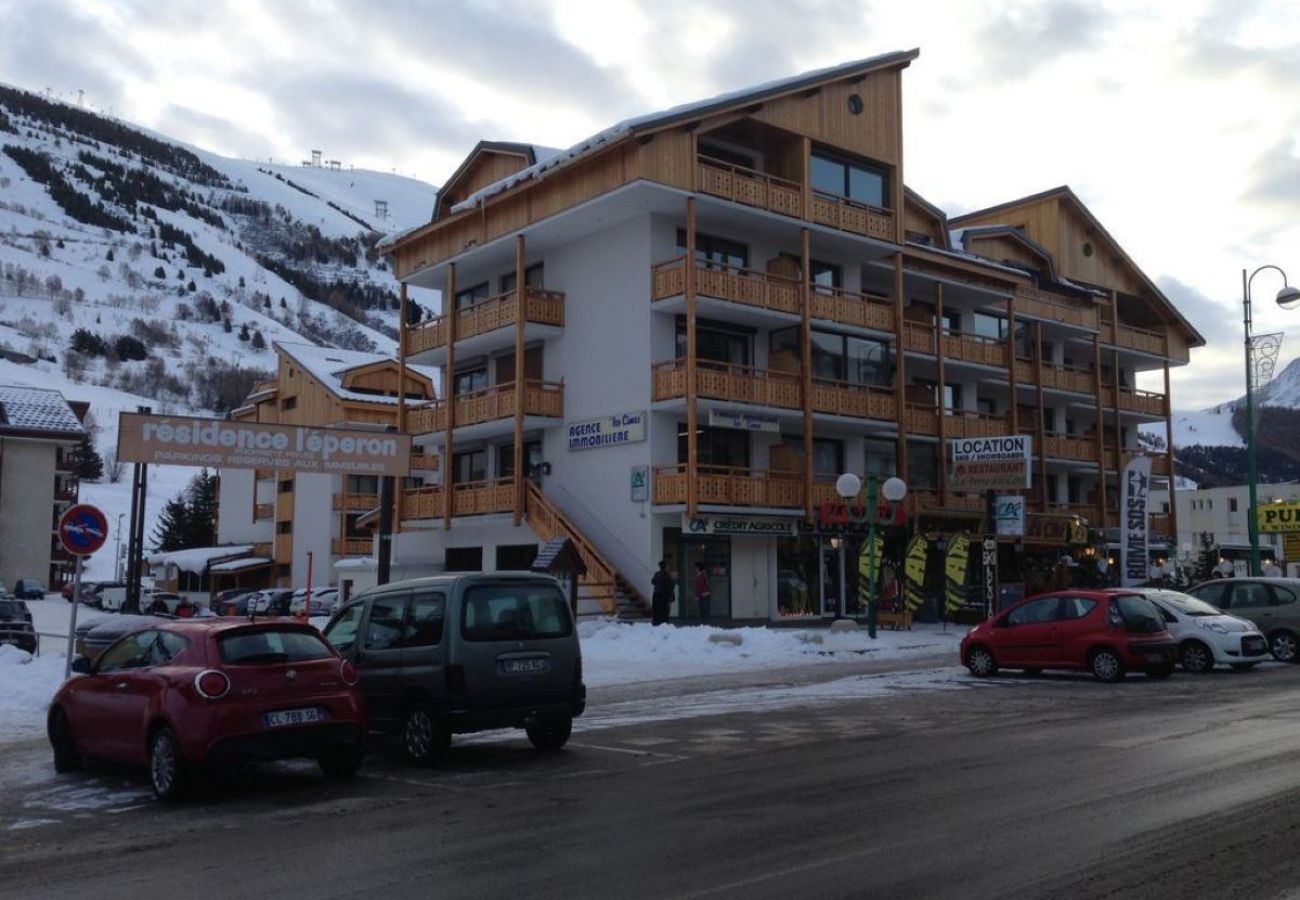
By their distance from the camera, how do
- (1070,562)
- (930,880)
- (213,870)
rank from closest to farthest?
(930,880), (213,870), (1070,562)

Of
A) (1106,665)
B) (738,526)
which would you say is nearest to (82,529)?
(1106,665)

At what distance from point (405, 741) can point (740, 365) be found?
78.9 ft

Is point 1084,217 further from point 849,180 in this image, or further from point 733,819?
point 733,819

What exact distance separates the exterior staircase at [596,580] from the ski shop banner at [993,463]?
1005 cm

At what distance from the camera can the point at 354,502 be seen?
2304 inches

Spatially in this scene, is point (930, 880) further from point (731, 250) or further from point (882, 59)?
point (882, 59)

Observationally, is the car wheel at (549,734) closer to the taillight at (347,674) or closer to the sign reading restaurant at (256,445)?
the taillight at (347,674)

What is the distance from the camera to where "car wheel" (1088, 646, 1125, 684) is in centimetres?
1972

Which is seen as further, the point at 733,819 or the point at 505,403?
the point at 505,403

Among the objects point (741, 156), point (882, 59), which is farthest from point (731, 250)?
point (882, 59)

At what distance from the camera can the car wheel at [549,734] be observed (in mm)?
12992

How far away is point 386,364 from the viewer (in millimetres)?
62562

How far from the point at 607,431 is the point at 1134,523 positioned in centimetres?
1661

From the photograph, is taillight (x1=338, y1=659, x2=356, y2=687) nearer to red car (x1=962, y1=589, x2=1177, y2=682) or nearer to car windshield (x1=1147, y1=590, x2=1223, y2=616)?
red car (x1=962, y1=589, x2=1177, y2=682)
